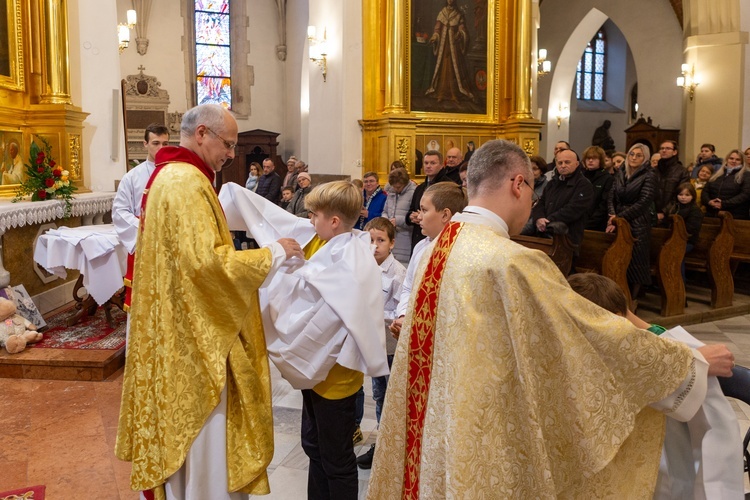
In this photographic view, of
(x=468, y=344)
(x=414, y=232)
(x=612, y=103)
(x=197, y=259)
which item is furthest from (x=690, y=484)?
(x=612, y=103)

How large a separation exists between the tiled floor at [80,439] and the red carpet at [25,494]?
4cm

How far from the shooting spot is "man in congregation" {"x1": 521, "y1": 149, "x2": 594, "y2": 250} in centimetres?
618

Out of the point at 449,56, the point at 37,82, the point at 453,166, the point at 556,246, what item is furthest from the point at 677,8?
the point at 37,82

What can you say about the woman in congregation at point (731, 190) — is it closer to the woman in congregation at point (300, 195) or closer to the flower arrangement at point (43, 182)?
the woman in congregation at point (300, 195)

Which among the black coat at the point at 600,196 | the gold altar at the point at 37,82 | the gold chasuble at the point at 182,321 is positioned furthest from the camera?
the gold altar at the point at 37,82

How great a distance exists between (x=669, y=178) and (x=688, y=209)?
45cm

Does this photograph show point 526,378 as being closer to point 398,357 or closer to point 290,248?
point 398,357

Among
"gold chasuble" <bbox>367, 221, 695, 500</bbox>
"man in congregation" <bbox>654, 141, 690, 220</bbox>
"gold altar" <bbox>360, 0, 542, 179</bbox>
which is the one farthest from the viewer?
"gold altar" <bbox>360, 0, 542, 179</bbox>

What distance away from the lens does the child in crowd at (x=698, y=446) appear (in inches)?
77.3

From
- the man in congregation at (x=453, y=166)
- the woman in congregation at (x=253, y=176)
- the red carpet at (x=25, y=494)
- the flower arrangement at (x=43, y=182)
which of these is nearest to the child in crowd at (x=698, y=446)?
the red carpet at (x=25, y=494)

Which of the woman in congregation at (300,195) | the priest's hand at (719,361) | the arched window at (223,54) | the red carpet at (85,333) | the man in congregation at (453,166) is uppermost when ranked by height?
the arched window at (223,54)

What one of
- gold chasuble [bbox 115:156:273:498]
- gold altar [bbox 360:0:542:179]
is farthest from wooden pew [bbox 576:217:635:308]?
gold chasuble [bbox 115:156:273:498]

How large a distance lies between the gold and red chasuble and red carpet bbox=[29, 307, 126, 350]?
409cm

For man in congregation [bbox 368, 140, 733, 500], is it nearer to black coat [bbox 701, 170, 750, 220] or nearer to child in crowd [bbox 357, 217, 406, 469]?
child in crowd [bbox 357, 217, 406, 469]
